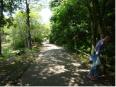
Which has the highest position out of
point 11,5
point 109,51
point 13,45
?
point 11,5

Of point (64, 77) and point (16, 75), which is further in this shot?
point (16, 75)

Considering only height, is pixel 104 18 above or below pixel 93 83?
above

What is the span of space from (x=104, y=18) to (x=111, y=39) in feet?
3.72

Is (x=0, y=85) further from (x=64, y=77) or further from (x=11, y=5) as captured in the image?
(x=11, y=5)

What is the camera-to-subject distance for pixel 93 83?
952cm

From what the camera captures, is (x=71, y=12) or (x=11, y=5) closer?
(x=11, y=5)

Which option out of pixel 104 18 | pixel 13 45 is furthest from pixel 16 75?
pixel 13 45

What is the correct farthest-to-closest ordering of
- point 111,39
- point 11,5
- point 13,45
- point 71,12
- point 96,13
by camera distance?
1. point 13,45
2. point 71,12
3. point 11,5
4. point 96,13
5. point 111,39

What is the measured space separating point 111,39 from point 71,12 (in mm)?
13898

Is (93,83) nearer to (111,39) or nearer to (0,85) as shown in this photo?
(111,39)

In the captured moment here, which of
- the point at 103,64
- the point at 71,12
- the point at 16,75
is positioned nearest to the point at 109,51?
the point at 103,64

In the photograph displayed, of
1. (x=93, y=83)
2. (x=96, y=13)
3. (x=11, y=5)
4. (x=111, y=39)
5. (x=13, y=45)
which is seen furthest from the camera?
(x=13, y=45)

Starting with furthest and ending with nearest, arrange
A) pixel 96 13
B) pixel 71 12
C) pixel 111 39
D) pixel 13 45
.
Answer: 1. pixel 13 45
2. pixel 71 12
3. pixel 96 13
4. pixel 111 39

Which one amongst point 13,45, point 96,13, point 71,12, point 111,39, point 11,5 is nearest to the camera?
point 111,39
